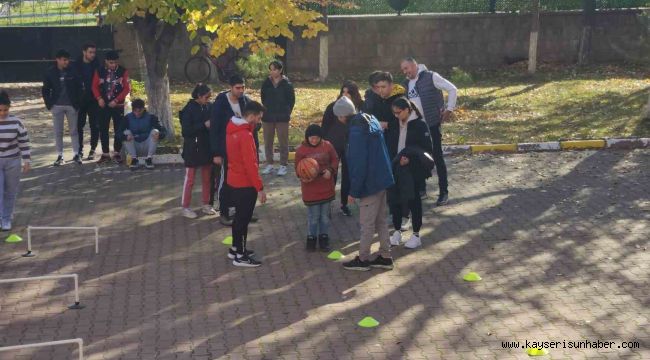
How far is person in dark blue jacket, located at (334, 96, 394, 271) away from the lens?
921 cm

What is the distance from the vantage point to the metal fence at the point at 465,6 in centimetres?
2439

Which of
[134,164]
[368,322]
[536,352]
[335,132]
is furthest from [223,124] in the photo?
[536,352]

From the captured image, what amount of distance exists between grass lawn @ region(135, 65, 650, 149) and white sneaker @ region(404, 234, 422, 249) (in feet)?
18.3

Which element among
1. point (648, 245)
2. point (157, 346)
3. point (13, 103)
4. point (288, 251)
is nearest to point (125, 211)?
point (288, 251)

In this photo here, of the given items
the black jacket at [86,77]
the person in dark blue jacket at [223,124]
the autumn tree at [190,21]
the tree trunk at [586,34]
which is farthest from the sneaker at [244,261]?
the tree trunk at [586,34]

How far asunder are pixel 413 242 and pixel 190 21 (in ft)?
20.3

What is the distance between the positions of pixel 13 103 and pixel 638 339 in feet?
51.1

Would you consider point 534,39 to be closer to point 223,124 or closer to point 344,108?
point 223,124

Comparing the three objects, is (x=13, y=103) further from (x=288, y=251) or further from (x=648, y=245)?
(x=648, y=245)

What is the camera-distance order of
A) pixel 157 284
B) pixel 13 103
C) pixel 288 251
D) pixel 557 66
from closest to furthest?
pixel 157 284, pixel 288 251, pixel 13 103, pixel 557 66

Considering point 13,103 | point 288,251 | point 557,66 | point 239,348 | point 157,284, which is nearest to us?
point 239,348

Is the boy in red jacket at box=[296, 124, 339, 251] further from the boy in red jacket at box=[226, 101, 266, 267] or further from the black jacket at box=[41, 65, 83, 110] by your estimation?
the black jacket at box=[41, 65, 83, 110]

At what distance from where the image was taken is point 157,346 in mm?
7695

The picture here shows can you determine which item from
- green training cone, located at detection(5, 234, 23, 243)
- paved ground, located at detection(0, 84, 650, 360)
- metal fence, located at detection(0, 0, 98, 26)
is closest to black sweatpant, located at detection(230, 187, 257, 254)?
paved ground, located at detection(0, 84, 650, 360)
